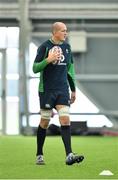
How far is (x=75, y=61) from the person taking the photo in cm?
1941

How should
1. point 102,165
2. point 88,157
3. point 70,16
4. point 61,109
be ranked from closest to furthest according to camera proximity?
point 61,109, point 102,165, point 88,157, point 70,16

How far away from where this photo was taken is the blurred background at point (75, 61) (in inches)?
740

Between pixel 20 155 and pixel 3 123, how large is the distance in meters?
10.6

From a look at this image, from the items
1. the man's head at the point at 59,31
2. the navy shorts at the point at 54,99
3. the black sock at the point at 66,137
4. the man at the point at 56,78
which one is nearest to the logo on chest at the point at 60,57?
the man at the point at 56,78

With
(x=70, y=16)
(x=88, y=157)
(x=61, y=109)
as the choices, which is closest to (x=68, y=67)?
(x=61, y=109)

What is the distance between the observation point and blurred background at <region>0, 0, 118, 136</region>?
18.8m

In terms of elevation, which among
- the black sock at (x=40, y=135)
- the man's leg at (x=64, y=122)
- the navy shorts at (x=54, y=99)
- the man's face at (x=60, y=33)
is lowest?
the black sock at (x=40, y=135)

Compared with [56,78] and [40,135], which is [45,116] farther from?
[56,78]

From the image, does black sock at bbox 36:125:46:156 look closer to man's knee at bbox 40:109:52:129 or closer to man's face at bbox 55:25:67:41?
man's knee at bbox 40:109:52:129

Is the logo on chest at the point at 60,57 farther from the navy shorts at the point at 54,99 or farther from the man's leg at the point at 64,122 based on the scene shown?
the man's leg at the point at 64,122

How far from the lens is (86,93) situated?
19.4 metres

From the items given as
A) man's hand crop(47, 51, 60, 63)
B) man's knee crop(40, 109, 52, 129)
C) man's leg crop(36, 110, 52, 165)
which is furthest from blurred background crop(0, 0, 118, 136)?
man's hand crop(47, 51, 60, 63)

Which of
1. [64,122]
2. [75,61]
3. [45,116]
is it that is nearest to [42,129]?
[45,116]

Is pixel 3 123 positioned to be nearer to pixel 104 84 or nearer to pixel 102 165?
pixel 104 84
